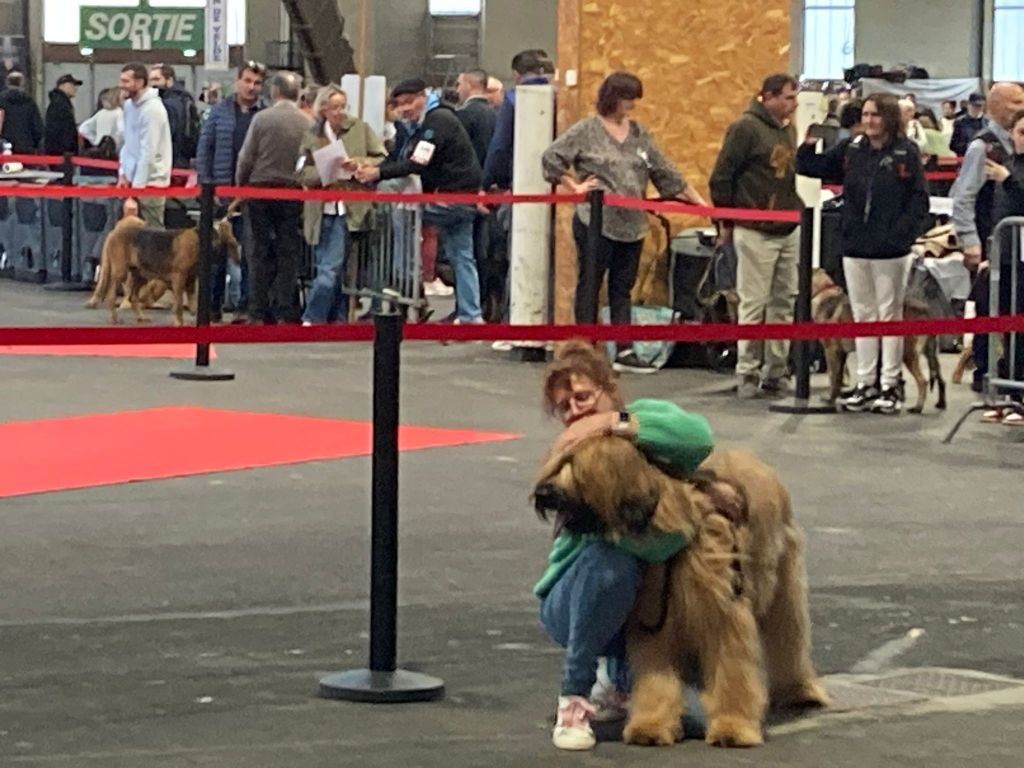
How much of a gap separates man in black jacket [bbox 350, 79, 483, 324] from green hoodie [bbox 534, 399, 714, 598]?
10579mm

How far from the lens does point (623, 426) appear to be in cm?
497

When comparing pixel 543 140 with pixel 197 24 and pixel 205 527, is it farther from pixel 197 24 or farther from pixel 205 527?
pixel 197 24

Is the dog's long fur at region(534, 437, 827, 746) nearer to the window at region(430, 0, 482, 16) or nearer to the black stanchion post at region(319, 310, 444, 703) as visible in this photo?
the black stanchion post at region(319, 310, 444, 703)

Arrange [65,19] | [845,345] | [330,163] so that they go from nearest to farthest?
[845,345]
[330,163]
[65,19]

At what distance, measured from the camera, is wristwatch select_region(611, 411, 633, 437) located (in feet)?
16.2

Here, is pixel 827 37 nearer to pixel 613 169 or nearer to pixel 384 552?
pixel 613 169

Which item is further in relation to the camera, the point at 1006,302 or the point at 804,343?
the point at 804,343

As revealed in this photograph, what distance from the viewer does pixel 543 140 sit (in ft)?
48.4

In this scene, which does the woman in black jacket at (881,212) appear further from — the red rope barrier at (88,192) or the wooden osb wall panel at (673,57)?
the red rope barrier at (88,192)

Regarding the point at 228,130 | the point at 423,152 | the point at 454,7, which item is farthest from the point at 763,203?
the point at 454,7

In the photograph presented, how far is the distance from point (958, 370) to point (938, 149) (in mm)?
10101

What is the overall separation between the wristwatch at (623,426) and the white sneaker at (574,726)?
661 mm

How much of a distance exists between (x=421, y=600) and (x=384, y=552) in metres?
1.41

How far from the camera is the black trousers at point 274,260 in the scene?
53.7ft
